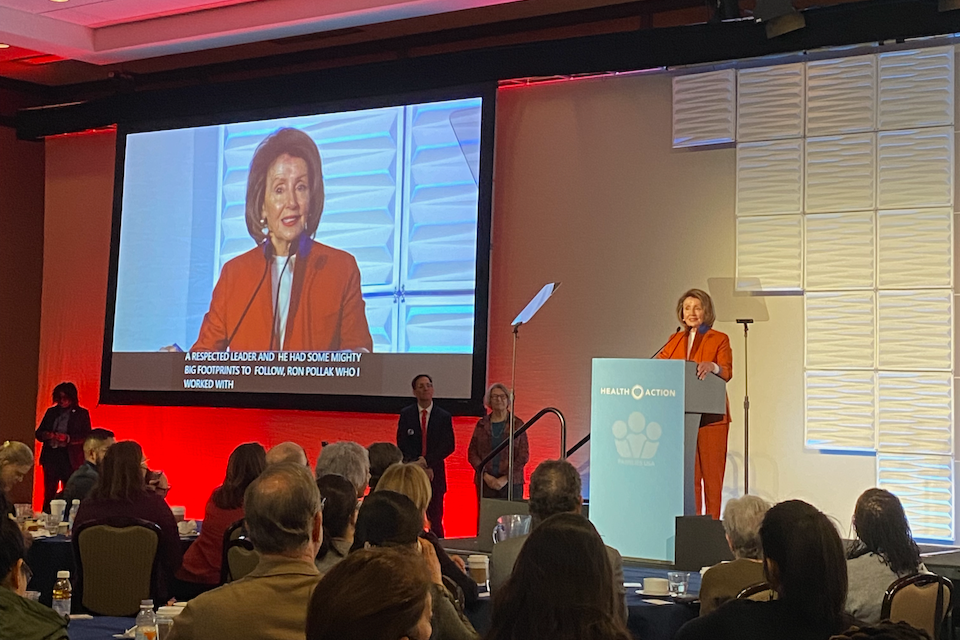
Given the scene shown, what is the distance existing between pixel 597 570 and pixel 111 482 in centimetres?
336

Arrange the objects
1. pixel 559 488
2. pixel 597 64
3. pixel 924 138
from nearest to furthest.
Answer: pixel 559 488
pixel 924 138
pixel 597 64

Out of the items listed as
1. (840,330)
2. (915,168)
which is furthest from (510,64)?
(840,330)

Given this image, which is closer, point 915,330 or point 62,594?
point 62,594

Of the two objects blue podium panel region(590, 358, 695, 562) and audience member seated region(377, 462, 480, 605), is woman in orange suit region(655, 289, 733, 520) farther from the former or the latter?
audience member seated region(377, 462, 480, 605)

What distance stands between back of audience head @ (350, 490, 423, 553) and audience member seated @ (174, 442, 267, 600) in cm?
193

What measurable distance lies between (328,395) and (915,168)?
16.0ft

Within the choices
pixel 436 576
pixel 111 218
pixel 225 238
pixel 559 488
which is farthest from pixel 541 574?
pixel 111 218

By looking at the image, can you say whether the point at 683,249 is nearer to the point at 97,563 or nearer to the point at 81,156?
the point at 97,563

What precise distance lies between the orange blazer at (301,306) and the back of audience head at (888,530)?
6.04 metres

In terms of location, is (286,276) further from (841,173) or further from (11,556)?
(11,556)

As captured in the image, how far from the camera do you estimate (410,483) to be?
3.57 meters

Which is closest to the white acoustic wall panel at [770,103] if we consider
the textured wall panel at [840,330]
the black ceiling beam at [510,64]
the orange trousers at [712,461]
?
the black ceiling beam at [510,64]

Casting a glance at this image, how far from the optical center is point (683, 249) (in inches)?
319

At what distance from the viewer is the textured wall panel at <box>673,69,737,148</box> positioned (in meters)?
7.88
